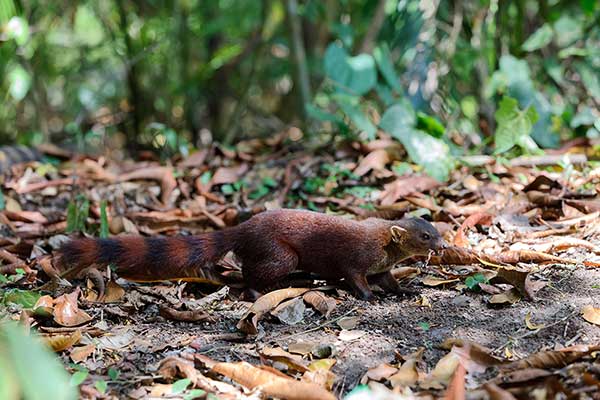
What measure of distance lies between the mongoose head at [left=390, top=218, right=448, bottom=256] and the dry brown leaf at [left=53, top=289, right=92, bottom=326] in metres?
1.47

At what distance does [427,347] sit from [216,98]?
22.2 feet

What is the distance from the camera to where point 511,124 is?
5215 mm

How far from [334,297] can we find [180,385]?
1172mm

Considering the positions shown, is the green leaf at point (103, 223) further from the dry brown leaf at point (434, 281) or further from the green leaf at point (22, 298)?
the dry brown leaf at point (434, 281)

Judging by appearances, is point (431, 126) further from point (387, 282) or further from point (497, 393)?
point (497, 393)

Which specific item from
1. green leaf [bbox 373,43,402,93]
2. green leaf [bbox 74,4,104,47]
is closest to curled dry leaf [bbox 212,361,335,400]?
green leaf [bbox 373,43,402,93]

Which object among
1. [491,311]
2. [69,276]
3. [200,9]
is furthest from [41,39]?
[491,311]

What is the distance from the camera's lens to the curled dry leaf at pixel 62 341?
280 cm

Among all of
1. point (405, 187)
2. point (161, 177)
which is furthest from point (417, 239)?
point (161, 177)

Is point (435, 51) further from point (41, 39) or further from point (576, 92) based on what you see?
point (41, 39)

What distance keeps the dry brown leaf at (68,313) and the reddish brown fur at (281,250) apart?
350 millimetres

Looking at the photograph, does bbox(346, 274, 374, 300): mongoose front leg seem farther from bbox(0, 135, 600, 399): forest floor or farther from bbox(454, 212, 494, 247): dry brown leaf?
bbox(454, 212, 494, 247): dry brown leaf

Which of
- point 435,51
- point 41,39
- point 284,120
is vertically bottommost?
Result: point 284,120

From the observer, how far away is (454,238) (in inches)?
158
